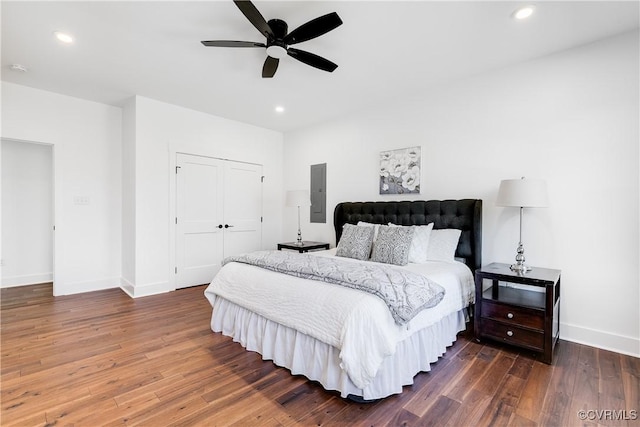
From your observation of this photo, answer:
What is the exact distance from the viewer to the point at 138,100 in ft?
13.5

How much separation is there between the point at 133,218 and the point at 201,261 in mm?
1192

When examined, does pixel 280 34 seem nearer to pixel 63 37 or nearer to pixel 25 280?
pixel 63 37

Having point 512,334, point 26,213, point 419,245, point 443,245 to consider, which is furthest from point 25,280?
point 512,334

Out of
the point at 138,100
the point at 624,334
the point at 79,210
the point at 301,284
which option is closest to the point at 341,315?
the point at 301,284

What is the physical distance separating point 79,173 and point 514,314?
5683 millimetres

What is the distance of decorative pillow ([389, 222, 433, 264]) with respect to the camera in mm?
3105

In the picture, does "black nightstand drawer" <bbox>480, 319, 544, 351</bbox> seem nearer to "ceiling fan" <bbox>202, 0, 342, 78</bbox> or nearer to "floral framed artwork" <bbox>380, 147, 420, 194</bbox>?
"floral framed artwork" <bbox>380, 147, 420, 194</bbox>

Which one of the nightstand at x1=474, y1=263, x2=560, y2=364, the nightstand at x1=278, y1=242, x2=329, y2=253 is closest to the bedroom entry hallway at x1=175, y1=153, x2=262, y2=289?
the nightstand at x1=278, y1=242, x2=329, y2=253

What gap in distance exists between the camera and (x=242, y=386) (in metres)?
2.08

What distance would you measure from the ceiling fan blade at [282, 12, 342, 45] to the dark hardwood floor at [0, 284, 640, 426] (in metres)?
2.58

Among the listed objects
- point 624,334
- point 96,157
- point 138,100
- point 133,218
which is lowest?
point 624,334

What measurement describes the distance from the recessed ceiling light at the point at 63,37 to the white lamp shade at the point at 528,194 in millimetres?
4305

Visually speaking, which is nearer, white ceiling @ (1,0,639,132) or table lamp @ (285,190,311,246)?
white ceiling @ (1,0,639,132)

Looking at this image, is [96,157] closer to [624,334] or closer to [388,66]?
[388,66]
